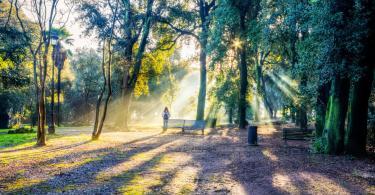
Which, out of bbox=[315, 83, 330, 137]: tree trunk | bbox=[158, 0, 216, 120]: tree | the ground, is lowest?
the ground

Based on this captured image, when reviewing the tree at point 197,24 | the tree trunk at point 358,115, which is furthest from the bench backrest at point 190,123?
the tree trunk at point 358,115

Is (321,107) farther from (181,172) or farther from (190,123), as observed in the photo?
(181,172)

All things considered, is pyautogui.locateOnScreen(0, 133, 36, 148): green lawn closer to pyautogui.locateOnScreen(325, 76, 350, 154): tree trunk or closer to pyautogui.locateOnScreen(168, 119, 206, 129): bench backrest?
pyautogui.locateOnScreen(168, 119, 206, 129): bench backrest

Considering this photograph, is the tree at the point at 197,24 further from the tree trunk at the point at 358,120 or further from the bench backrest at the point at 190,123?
the tree trunk at the point at 358,120

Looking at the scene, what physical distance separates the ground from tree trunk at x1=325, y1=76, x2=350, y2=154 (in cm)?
83

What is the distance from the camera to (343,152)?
11625 millimetres

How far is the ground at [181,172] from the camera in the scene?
6594 millimetres

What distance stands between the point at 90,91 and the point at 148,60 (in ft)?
64.8

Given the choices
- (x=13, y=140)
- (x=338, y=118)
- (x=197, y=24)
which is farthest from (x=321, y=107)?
(x=197, y=24)

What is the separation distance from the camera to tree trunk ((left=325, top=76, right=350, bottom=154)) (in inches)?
459

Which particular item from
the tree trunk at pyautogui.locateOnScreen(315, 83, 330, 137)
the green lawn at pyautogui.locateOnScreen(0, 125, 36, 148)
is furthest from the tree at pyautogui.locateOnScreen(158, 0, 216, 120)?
the green lawn at pyautogui.locateOnScreen(0, 125, 36, 148)

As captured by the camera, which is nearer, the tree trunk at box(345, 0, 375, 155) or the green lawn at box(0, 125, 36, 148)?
the tree trunk at box(345, 0, 375, 155)

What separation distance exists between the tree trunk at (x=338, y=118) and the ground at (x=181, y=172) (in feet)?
2.72

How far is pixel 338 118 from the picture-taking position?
38.5 feet
